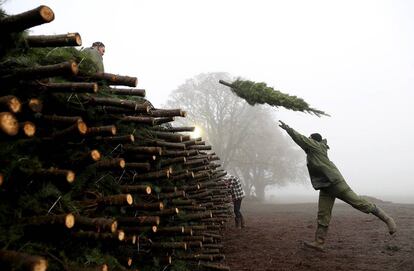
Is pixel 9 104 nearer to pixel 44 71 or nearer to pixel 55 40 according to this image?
pixel 44 71

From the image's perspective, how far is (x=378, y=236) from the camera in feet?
26.1

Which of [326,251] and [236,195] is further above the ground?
[236,195]

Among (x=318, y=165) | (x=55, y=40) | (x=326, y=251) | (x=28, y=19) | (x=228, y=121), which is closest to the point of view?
(x=28, y=19)

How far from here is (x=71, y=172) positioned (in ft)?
8.13

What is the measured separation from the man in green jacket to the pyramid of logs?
297 centimetres

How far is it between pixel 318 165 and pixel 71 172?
4.93m

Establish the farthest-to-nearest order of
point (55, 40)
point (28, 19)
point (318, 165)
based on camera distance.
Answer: point (318, 165) → point (55, 40) → point (28, 19)

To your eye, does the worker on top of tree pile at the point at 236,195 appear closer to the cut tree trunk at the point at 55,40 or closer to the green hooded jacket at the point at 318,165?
the green hooded jacket at the point at 318,165

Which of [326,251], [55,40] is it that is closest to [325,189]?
[326,251]

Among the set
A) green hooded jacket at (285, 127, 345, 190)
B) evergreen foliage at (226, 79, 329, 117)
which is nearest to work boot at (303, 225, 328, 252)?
green hooded jacket at (285, 127, 345, 190)

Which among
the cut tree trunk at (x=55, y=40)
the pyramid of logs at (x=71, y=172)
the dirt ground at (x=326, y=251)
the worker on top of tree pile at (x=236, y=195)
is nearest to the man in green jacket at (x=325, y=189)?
the dirt ground at (x=326, y=251)

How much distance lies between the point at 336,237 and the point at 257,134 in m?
25.1

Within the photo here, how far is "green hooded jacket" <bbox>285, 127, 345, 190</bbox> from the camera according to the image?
646 centimetres

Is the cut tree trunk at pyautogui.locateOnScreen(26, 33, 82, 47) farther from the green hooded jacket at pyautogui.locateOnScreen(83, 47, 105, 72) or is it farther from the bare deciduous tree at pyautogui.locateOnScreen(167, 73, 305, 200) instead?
the bare deciduous tree at pyautogui.locateOnScreen(167, 73, 305, 200)
